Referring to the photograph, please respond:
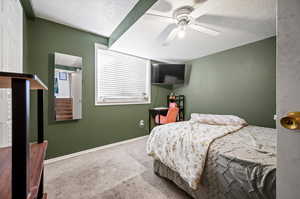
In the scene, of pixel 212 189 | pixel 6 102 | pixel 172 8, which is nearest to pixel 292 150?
pixel 212 189

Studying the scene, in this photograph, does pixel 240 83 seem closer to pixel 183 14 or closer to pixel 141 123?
pixel 183 14

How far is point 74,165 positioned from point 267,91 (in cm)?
379

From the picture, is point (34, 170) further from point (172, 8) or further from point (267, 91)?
point (267, 91)

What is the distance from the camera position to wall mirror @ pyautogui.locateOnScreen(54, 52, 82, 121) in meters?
2.12

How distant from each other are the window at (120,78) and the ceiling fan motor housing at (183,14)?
1.77 meters

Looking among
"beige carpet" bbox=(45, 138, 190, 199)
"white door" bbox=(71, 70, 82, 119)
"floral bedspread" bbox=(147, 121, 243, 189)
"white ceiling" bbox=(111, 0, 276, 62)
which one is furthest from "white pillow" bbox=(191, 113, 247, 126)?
"white door" bbox=(71, 70, 82, 119)

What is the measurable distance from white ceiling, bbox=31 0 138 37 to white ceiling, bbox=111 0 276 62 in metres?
0.29

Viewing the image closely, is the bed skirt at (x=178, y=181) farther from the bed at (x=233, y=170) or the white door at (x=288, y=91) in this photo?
the white door at (x=288, y=91)

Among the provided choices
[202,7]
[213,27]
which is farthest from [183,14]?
[213,27]

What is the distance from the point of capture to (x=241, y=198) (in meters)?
0.92

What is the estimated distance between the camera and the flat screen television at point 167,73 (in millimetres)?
3469

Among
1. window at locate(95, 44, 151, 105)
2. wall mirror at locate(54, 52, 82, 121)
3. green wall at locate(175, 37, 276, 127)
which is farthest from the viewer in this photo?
window at locate(95, 44, 151, 105)

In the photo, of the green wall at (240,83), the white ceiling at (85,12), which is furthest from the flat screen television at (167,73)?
the white ceiling at (85,12)

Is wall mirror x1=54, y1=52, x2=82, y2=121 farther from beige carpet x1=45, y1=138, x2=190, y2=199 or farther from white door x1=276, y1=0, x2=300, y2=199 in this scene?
white door x1=276, y1=0, x2=300, y2=199
